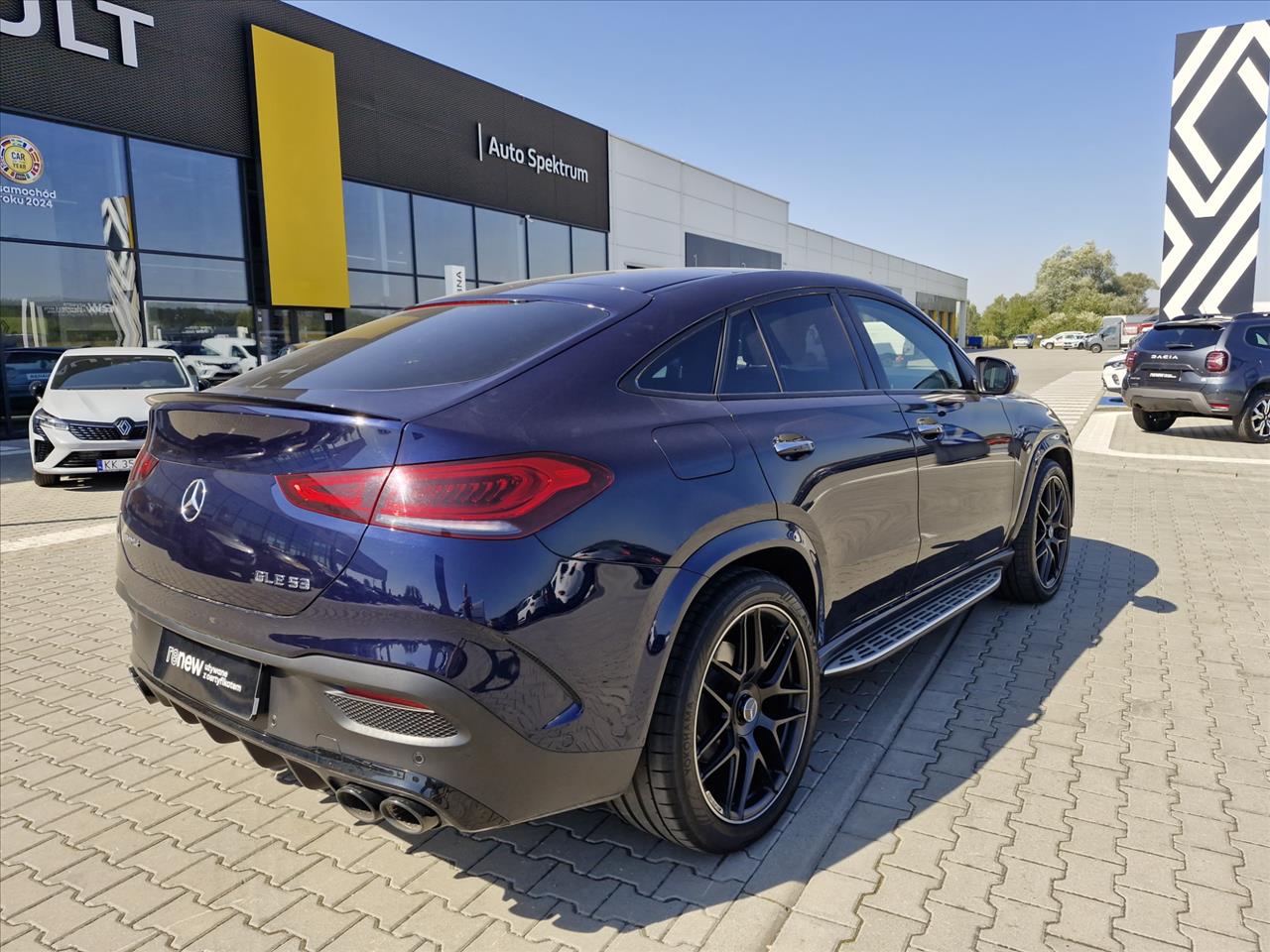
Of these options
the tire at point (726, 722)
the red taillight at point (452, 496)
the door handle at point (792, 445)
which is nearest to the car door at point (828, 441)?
the door handle at point (792, 445)

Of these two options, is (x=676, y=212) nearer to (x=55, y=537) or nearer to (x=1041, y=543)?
(x=55, y=537)

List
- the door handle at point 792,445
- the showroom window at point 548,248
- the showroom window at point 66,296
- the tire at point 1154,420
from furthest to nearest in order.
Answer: the showroom window at point 548,248 < the tire at point 1154,420 < the showroom window at point 66,296 < the door handle at point 792,445

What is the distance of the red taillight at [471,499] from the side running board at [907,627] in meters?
1.42

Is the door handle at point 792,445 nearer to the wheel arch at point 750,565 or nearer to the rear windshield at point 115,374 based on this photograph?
the wheel arch at point 750,565

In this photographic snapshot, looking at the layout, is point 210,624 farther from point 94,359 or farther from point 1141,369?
point 1141,369

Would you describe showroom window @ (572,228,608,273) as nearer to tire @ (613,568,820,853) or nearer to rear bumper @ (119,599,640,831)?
tire @ (613,568,820,853)

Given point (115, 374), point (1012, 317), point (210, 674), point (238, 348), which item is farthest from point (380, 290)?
point (1012, 317)

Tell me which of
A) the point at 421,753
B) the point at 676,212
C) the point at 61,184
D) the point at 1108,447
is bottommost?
the point at 1108,447

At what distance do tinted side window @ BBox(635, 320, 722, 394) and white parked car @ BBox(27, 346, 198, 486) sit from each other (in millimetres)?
7980

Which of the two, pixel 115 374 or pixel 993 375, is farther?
pixel 115 374

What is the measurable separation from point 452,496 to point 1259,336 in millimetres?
13958

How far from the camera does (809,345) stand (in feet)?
10.3

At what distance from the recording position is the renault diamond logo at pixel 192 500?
7.20 ft

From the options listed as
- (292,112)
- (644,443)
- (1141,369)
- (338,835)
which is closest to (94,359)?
(292,112)
